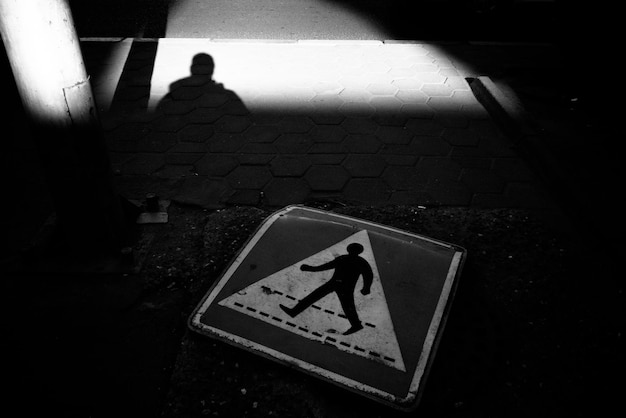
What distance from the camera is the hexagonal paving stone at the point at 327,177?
9.06 ft

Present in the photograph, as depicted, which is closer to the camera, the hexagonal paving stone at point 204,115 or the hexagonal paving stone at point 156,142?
the hexagonal paving stone at point 156,142

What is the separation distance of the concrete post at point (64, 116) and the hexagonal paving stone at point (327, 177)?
3.65ft

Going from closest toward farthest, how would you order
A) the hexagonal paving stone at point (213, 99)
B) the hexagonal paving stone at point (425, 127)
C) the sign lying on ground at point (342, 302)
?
the sign lying on ground at point (342, 302), the hexagonal paving stone at point (425, 127), the hexagonal paving stone at point (213, 99)

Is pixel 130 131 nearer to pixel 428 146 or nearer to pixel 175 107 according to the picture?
pixel 175 107

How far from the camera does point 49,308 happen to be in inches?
77.4

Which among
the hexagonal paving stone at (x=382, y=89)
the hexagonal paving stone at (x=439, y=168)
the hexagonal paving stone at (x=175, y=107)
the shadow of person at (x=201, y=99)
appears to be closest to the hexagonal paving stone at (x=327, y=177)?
the hexagonal paving stone at (x=439, y=168)

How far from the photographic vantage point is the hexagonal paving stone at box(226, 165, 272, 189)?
277 cm

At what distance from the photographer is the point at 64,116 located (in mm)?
1866

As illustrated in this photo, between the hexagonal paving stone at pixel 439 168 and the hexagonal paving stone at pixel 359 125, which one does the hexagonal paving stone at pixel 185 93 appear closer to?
the hexagonal paving stone at pixel 359 125

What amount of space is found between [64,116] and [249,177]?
1.17 m

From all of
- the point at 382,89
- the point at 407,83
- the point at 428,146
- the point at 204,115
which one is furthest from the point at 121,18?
the point at 428,146

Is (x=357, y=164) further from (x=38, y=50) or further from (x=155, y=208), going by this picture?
(x=38, y=50)

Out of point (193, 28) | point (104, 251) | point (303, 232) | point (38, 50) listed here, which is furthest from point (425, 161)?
point (193, 28)

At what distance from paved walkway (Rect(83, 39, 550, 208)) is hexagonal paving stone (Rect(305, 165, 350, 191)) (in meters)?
0.01
